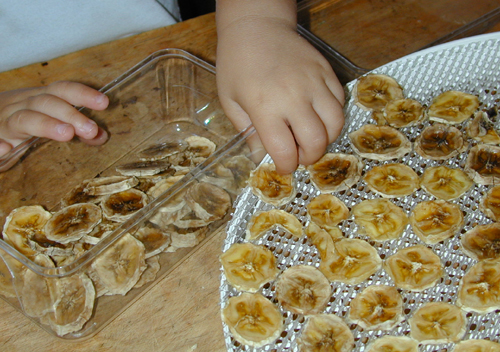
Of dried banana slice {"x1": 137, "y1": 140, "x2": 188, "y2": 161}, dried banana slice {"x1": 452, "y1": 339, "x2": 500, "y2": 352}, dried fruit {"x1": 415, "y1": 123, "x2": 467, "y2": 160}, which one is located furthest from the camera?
dried banana slice {"x1": 137, "y1": 140, "x2": 188, "y2": 161}

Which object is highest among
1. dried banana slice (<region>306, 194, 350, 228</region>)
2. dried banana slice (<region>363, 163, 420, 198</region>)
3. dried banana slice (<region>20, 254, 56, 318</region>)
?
dried banana slice (<region>363, 163, 420, 198</region>)

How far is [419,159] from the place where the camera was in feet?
1.63

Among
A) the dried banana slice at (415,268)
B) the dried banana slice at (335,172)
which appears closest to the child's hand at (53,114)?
the dried banana slice at (335,172)

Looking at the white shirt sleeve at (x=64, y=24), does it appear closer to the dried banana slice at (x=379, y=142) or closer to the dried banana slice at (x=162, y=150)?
the dried banana slice at (x=162, y=150)

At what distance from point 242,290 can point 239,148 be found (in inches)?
5.8

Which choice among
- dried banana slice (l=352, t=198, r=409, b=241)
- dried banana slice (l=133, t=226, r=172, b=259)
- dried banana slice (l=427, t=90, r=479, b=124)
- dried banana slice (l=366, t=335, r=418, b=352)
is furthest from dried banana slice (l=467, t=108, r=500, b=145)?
dried banana slice (l=133, t=226, r=172, b=259)

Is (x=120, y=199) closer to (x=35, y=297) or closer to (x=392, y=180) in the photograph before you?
(x=35, y=297)

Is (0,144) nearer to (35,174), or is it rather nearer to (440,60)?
(35,174)

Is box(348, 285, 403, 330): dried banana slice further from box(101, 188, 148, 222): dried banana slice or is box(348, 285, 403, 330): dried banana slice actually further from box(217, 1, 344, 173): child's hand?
box(101, 188, 148, 222): dried banana slice

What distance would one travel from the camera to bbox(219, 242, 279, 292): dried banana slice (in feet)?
1.41

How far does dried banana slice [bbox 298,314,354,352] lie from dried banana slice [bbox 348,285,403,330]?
13 mm

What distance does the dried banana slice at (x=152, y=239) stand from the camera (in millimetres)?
465

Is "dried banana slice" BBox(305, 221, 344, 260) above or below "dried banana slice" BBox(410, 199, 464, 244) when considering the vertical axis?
below

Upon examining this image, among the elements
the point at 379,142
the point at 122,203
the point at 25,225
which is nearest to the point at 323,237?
the point at 379,142
